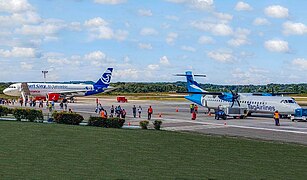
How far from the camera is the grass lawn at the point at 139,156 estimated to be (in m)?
16.6

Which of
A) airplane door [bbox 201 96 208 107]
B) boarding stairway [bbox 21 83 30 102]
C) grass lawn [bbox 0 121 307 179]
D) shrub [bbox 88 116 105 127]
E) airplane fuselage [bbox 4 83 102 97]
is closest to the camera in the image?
grass lawn [bbox 0 121 307 179]

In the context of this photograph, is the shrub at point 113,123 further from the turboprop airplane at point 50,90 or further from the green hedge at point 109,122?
the turboprop airplane at point 50,90

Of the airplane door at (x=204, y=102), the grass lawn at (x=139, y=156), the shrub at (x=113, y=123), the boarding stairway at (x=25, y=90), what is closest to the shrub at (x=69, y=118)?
the shrub at (x=113, y=123)

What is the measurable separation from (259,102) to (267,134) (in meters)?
17.9

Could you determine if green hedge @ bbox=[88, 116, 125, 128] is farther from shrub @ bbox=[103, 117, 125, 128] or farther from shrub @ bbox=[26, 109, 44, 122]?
shrub @ bbox=[26, 109, 44, 122]

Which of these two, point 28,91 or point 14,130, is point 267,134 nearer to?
point 14,130

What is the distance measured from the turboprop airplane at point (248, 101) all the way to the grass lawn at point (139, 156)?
806 inches

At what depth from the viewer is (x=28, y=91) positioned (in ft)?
271

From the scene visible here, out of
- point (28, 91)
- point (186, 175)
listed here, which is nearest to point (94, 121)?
point (186, 175)

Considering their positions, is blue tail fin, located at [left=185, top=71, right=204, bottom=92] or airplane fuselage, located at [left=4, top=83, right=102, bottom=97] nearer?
blue tail fin, located at [left=185, top=71, right=204, bottom=92]

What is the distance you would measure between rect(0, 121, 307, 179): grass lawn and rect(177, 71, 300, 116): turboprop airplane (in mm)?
20481

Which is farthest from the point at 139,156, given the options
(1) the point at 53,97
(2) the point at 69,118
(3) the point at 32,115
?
(1) the point at 53,97

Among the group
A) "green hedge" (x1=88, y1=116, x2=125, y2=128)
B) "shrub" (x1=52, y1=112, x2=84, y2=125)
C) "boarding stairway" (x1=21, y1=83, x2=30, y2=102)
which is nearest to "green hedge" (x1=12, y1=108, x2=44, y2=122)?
"shrub" (x1=52, y1=112, x2=84, y2=125)

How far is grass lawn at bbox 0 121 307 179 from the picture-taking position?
1661 centimetres
